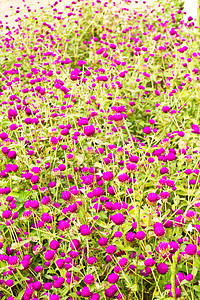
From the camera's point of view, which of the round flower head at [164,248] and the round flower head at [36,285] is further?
the round flower head at [36,285]

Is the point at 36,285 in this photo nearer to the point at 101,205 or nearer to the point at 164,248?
the point at 101,205

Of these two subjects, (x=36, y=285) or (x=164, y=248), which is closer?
(x=164, y=248)

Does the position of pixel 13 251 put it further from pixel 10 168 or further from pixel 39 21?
pixel 39 21

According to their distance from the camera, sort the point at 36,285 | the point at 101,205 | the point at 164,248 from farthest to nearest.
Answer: the point at 101,205 → the point at 36,285 → the point at 164,248

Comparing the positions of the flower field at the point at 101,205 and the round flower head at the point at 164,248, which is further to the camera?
the flower field at the point at 101,205

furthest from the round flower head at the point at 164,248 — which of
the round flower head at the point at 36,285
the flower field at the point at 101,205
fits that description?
the round flower head at the point at 36,285

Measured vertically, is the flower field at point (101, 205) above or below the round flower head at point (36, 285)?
above

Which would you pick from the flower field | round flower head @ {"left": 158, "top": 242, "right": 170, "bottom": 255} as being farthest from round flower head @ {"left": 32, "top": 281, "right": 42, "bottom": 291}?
round flower head @ {"left": 158, "top": 242, "right": 170, "bottom": 255}

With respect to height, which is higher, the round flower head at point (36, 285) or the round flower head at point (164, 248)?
Result: the round flower head at point (164, 248)

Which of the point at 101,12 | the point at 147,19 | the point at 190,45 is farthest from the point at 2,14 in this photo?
the point at 190,45

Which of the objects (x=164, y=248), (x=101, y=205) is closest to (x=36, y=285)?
(x=101, y=205)

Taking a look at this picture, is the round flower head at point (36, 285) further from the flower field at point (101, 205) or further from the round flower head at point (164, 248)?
the round flower head at point (164, 248)

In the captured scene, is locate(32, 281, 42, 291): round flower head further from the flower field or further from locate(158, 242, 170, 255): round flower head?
locate(158, 242, 170, 255): round flower head

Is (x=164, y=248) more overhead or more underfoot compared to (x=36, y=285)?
more overhead
